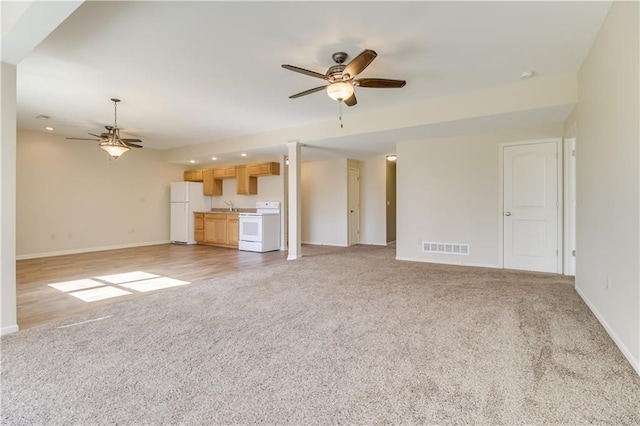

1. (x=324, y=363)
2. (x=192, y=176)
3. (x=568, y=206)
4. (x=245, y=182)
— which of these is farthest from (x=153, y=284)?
(x=568, y=206)

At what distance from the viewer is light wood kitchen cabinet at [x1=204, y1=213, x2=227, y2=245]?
8155mm

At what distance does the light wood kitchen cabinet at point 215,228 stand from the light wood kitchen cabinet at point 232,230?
0.14 metres

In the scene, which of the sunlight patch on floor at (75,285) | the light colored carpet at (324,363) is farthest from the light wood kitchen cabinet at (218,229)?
the light colored carpet at (324,363)

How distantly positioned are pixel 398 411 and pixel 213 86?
4.01 metres

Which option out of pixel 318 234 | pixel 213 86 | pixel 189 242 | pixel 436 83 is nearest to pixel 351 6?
pixel 436 83

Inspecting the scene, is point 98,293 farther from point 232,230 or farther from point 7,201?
point 232,230

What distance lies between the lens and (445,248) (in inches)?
224

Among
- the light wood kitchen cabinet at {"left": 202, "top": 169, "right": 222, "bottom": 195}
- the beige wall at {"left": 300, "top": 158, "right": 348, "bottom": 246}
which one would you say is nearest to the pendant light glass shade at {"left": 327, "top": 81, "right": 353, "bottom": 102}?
the beige wall at {"left": 300, "top": 158, "right": 348, "bottom": 246}

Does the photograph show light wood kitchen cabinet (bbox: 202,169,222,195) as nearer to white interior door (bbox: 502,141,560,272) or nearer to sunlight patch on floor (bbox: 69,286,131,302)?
sunlight patch on floor (bbox: 69,286,131,302)

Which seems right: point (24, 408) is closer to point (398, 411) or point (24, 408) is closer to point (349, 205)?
point (398, 411)

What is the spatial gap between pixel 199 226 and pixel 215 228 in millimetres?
663

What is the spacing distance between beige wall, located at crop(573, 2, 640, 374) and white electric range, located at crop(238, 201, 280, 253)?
5.83 metres

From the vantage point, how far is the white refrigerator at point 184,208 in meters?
8.62

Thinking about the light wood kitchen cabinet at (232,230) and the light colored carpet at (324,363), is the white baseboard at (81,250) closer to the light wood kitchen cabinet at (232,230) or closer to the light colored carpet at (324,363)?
the light wood kitchen cabinet at (232,230)
